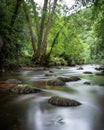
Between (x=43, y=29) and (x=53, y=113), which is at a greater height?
(x=43, y=29)

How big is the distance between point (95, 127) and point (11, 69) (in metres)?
14.5

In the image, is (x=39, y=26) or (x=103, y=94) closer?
(x=103, y=94)

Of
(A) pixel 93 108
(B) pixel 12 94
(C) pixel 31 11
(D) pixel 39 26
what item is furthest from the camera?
(D) pixel 39 26

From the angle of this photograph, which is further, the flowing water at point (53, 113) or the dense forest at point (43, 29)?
the dense forest at point (43, 29)

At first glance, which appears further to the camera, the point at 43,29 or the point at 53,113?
the point at 43,29

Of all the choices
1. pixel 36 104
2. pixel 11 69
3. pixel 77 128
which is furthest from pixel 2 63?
pixel 77 128

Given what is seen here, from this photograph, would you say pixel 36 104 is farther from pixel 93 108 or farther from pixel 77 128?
pixel 77 128

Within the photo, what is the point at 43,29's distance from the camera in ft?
86.8

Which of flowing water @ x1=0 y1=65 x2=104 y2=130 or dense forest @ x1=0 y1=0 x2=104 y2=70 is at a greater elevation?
dense forest @ x1=0 y1=0 x2=104 y2=70

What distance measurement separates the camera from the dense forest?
15554 millimetres

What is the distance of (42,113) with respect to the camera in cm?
593

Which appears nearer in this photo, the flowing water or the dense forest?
the flowing water

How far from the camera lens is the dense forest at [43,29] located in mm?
15554

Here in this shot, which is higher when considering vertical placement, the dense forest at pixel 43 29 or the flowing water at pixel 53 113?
the dense forest at pixel 43 29
